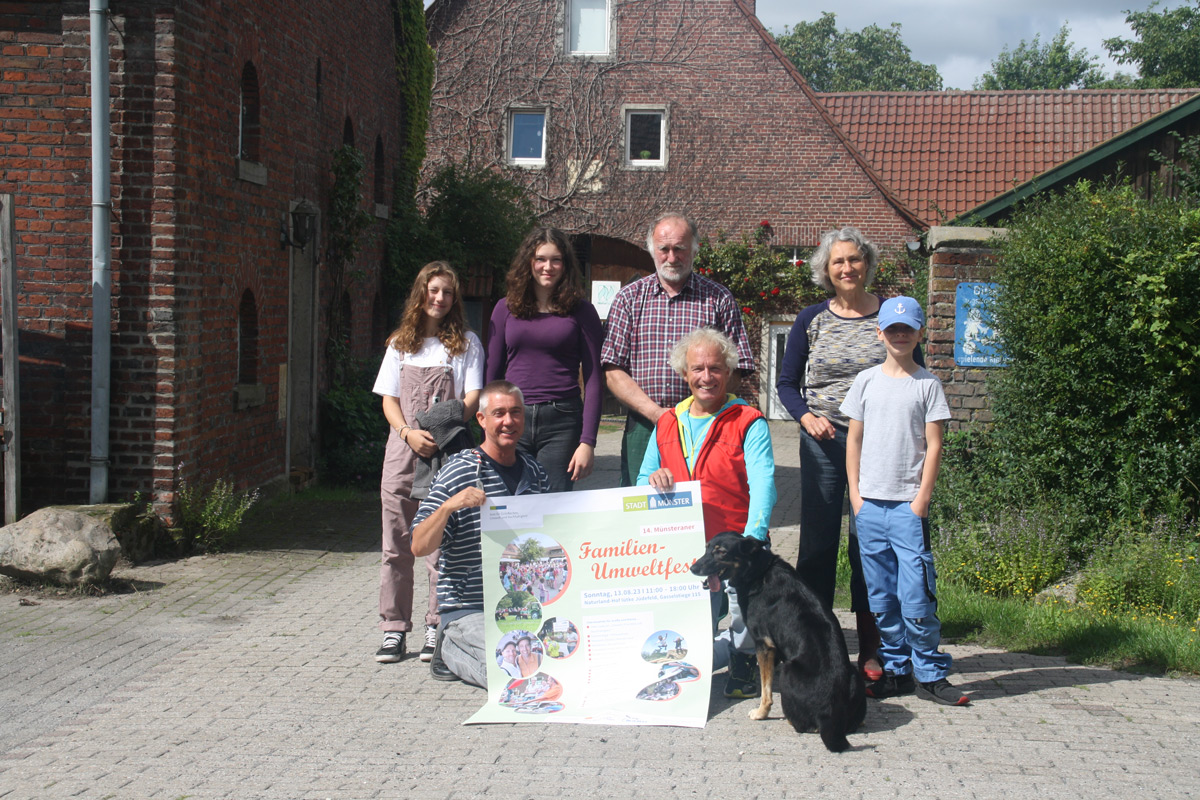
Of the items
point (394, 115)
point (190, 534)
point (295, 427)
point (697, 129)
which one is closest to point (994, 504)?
point (190, 534)

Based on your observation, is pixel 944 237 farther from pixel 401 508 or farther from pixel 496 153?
pixel 496 153

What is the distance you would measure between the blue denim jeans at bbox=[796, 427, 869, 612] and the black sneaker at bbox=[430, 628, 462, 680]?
1.80 metres

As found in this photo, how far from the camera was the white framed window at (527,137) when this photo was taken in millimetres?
23906

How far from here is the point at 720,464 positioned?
4848mm

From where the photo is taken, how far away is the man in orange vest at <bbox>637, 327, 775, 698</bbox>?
4723mm

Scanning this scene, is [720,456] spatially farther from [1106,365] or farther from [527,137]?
[527,137]

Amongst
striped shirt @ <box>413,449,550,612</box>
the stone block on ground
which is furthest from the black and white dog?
the stone block on ground

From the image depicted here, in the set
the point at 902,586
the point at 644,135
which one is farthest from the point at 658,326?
the point at 644,135

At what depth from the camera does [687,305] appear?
535cm

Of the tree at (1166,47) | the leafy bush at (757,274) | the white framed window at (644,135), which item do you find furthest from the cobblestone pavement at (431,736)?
the tree at (1166,47)

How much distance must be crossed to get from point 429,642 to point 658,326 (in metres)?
2.07

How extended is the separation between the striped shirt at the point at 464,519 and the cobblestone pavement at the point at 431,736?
44 cm

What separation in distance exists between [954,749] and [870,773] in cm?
48

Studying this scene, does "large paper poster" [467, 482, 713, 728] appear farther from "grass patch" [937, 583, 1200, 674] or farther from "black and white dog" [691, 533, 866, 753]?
"grass patch" [937, 583, 1200, 674]
